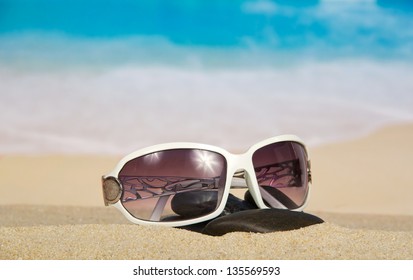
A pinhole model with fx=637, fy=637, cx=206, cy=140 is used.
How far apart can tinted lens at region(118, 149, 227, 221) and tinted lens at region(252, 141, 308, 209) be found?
0.70 feet

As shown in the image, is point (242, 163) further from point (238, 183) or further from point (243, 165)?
point (238, 183)

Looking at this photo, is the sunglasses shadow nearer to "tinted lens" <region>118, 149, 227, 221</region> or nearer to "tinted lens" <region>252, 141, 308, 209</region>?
"tinted lens" <region>118, 149, 227, 221</region>

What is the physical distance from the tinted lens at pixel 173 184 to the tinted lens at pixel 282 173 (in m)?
0.21

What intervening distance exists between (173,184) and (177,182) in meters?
0.02

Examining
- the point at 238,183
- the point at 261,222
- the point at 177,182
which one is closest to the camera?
the point at 261,222

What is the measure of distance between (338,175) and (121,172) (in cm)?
599

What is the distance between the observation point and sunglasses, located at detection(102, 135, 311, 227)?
8.20 ft

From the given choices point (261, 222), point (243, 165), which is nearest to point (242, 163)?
point (243, 165)

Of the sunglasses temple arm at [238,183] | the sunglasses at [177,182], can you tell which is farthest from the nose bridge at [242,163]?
the sunglasses temple arm at [238,183]

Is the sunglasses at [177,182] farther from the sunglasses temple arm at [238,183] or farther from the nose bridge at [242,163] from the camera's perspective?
the sunglasses temple arm at [238,183]

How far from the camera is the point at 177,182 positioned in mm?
2525

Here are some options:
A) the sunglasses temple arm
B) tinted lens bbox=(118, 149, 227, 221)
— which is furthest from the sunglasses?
the sunglasses temple arm

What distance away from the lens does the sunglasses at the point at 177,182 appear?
8.20 feet
